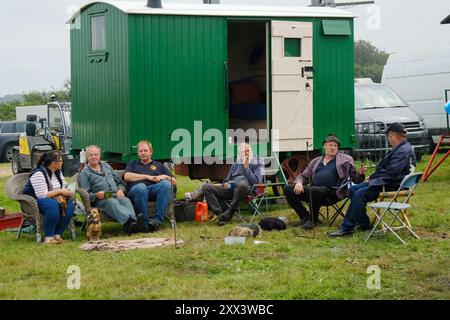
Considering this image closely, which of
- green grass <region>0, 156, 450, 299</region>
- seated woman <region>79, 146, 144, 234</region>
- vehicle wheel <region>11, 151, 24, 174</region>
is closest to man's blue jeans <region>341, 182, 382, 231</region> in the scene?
green grass <region>0, 156, 450, 299</region>

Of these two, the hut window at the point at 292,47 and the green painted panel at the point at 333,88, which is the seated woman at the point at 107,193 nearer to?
the hut window at the point at 292,47

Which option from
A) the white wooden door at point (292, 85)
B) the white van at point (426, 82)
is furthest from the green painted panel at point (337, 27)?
the white van at point (426, 82)

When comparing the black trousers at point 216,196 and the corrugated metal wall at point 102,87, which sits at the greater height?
the corrugated metal wall at point 102,87

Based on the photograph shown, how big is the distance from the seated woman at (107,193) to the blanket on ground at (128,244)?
1.99 ft

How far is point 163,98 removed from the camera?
10250 millimetres

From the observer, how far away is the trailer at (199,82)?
33.2 ft

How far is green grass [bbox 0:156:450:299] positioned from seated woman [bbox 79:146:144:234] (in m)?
0.28

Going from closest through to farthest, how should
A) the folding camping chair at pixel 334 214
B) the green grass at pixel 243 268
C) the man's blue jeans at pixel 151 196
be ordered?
1. the green grass at pixel 243 268
2. the folding camping chair at pixel 334 214
3. the man's blue jeans at pixel 151 196

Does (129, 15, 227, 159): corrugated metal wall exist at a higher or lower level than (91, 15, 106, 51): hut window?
lower

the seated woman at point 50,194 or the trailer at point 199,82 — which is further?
the trailer at point 199,82

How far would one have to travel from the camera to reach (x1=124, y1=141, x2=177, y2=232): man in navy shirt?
9.20 m

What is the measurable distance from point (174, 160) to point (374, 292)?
4.89m

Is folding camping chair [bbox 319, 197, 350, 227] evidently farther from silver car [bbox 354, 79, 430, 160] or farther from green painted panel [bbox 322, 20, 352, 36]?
silver car [bbox 354, 79, 430, 160]
